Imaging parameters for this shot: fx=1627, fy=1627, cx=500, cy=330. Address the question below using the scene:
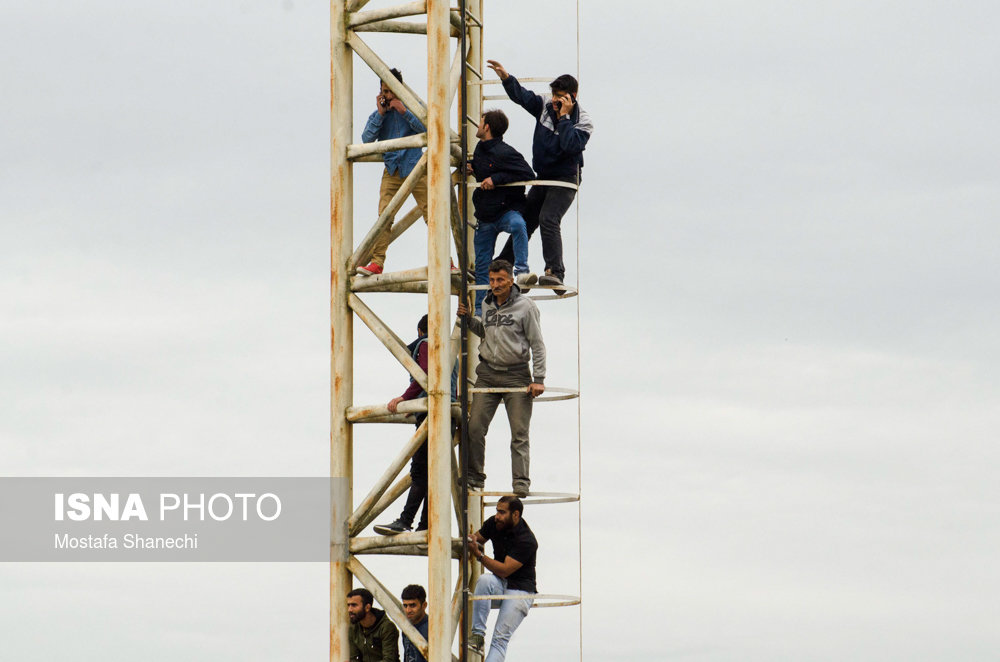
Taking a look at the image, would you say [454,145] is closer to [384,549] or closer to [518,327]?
[518,327]

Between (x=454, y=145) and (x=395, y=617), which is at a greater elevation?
(x=454, y=145)

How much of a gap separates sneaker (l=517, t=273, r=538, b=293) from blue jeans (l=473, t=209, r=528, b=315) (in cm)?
19

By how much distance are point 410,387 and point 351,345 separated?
2.47 ft

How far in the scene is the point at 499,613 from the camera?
1628 cm

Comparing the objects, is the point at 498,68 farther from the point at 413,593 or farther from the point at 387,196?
the point at 413,593

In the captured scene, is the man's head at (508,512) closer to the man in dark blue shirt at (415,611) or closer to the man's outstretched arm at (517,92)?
the man in dark blue shirt at (415,611)

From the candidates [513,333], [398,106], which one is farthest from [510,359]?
[398,106]

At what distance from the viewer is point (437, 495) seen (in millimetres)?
15352

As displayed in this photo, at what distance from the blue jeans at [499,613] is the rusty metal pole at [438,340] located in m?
0.79

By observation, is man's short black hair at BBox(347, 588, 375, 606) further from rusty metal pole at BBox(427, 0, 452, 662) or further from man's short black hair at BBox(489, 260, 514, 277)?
man's short black hair at BBox(489, 260, 514, 277)

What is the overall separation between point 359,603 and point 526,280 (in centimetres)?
362

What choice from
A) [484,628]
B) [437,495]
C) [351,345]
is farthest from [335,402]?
[484,628]

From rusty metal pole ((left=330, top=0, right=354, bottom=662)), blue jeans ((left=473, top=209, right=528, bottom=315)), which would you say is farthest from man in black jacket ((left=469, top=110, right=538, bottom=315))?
rusty metal pole ((left=330, top=0, right=354, bottom=662))

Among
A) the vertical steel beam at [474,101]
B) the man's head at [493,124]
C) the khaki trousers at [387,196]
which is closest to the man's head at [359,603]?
the vertical steel beam at [474,101]
